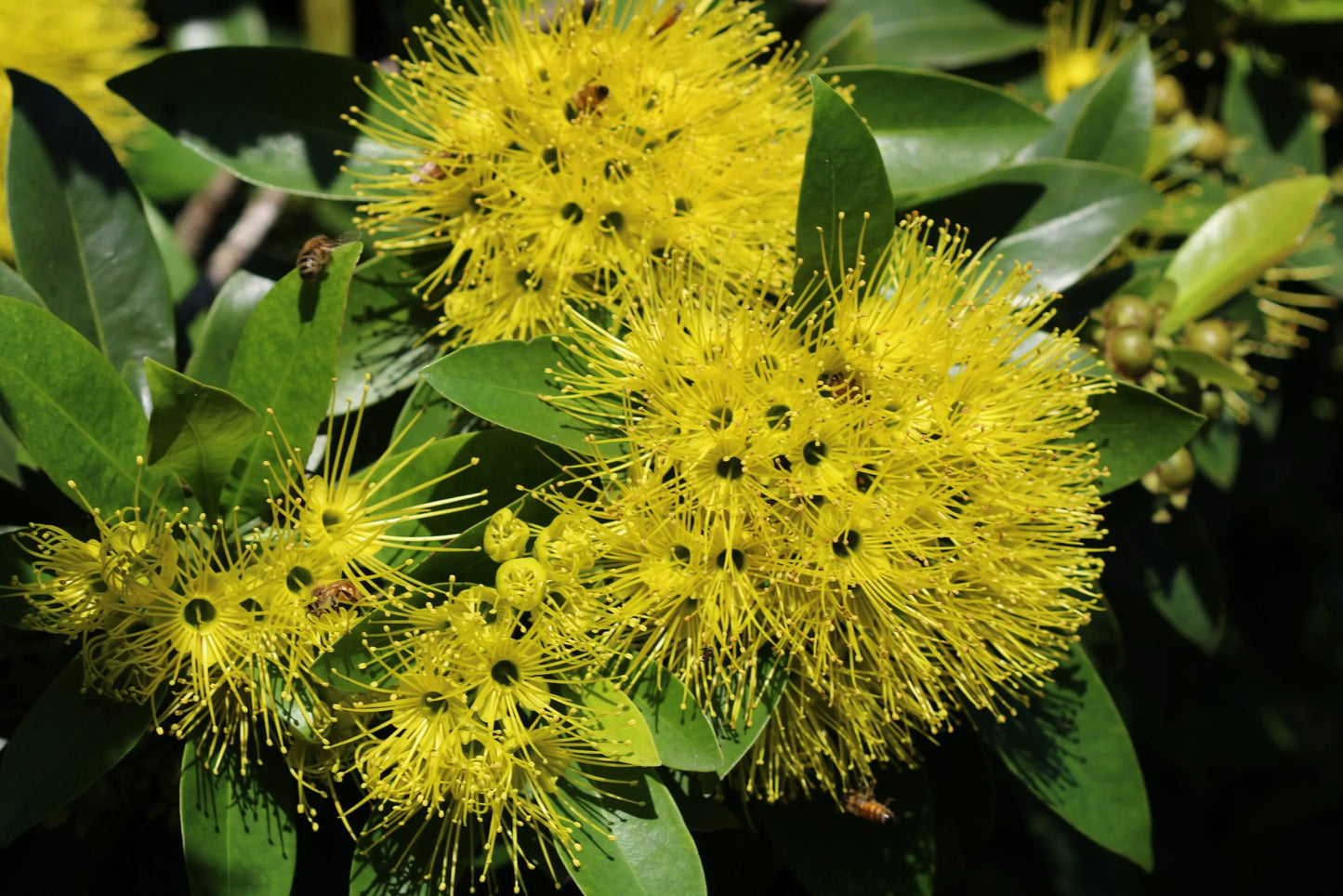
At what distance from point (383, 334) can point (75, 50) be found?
2036 mm

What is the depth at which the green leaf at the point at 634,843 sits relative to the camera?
5.38ft

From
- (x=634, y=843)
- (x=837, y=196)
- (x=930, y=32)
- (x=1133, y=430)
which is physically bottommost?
(x=634, y=843)

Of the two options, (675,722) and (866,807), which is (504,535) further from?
(866,807)

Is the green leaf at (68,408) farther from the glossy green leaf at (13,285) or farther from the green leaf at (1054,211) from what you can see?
the green leaf at (1054,211)

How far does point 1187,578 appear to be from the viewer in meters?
2.60

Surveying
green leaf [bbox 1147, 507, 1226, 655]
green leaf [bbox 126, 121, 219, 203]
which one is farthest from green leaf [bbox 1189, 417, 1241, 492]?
green leaf [bbox 126, 121, 219, 203]

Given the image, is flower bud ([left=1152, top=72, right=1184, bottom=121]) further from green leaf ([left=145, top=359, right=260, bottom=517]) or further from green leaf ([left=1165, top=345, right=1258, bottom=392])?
green leaf ([left=145, top=359, right=260, bottom=517])

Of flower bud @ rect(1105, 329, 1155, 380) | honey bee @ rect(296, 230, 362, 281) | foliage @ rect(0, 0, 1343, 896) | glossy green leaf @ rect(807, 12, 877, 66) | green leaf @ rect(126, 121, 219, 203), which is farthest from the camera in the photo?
green leaf @ rect(126, 121, 219, 203)

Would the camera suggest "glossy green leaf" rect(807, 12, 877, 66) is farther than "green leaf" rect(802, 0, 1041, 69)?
No

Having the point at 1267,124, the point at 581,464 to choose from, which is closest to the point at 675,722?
the point at 581,464

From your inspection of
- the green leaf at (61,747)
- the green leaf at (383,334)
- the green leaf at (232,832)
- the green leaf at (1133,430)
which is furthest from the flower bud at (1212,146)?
the green leaf at (61,747)

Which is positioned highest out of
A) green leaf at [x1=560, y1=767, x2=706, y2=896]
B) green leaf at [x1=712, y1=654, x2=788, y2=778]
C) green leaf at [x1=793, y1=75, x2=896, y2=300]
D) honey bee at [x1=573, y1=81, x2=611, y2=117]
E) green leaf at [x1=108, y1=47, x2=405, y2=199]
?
green leaf at [x1=108, y1=47, x2=405, y2=199]

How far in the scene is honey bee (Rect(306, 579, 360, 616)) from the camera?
1586 millimetres

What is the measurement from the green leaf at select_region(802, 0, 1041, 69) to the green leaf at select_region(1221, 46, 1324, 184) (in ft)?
2.04
